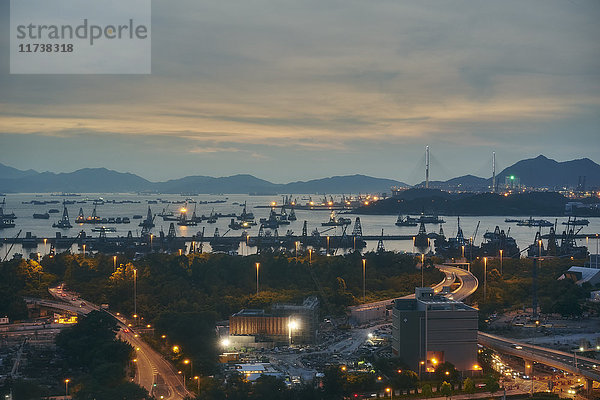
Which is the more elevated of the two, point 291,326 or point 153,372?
point 291,326

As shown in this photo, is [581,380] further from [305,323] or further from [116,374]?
[116,374]

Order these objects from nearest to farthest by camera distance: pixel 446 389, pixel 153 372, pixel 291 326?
pixel 446 389, pixel 153 372, pixel 291 326

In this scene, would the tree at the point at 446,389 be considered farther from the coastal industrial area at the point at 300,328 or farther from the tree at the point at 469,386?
the tree at the point at 469,386

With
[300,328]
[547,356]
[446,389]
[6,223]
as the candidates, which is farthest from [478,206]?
[446,389]

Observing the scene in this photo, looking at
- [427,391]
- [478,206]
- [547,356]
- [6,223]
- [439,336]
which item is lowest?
[427,391]

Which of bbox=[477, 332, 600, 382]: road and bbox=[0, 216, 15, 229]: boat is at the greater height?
bbox=[0, 216, 15, 229]: boat

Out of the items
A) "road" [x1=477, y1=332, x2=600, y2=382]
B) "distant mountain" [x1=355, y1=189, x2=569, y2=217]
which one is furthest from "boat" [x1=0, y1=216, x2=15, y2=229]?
"road" [x1=477, y1=332, x2=600, y2=382]

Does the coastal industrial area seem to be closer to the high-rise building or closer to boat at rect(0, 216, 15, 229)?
the high-rise building

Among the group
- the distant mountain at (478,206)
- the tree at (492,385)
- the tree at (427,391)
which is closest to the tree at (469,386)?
the tree at (492,385)

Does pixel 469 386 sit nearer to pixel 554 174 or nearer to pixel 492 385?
pixel 492 385
